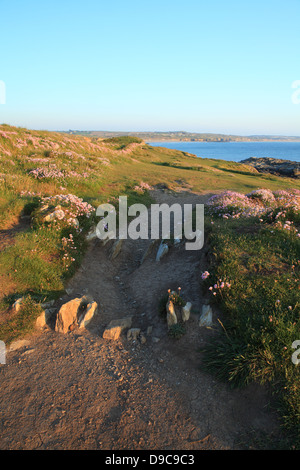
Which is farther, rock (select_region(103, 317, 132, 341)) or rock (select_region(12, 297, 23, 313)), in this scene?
rock (select_region(12, 297, 23, 313))

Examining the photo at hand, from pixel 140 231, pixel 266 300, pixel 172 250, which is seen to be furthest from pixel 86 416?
pixel 140 231

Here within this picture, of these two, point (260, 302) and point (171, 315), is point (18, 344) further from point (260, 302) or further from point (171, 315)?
point (260, 302)

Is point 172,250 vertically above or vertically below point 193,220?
below

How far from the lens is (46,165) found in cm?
1766

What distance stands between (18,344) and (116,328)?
2160 millimetres

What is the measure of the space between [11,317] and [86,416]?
124 inches

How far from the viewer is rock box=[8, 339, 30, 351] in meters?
6.08

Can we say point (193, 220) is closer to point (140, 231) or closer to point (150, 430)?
point (140, 231)

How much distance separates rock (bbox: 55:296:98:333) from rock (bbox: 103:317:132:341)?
613 millimetres

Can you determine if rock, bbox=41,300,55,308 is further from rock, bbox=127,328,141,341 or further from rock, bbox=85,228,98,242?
rock, bbox=85,228,98,242

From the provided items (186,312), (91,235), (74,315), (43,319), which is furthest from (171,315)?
(91,235)

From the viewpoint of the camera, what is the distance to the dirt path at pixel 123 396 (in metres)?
4.32

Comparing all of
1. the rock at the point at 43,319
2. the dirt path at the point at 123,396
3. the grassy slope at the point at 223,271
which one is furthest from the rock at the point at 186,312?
the rock at the point at 43,319

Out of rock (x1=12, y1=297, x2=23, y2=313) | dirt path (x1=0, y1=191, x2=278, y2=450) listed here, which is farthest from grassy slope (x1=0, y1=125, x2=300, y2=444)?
dirt path (x1=0, y1=191, x2=278, y2=450)
